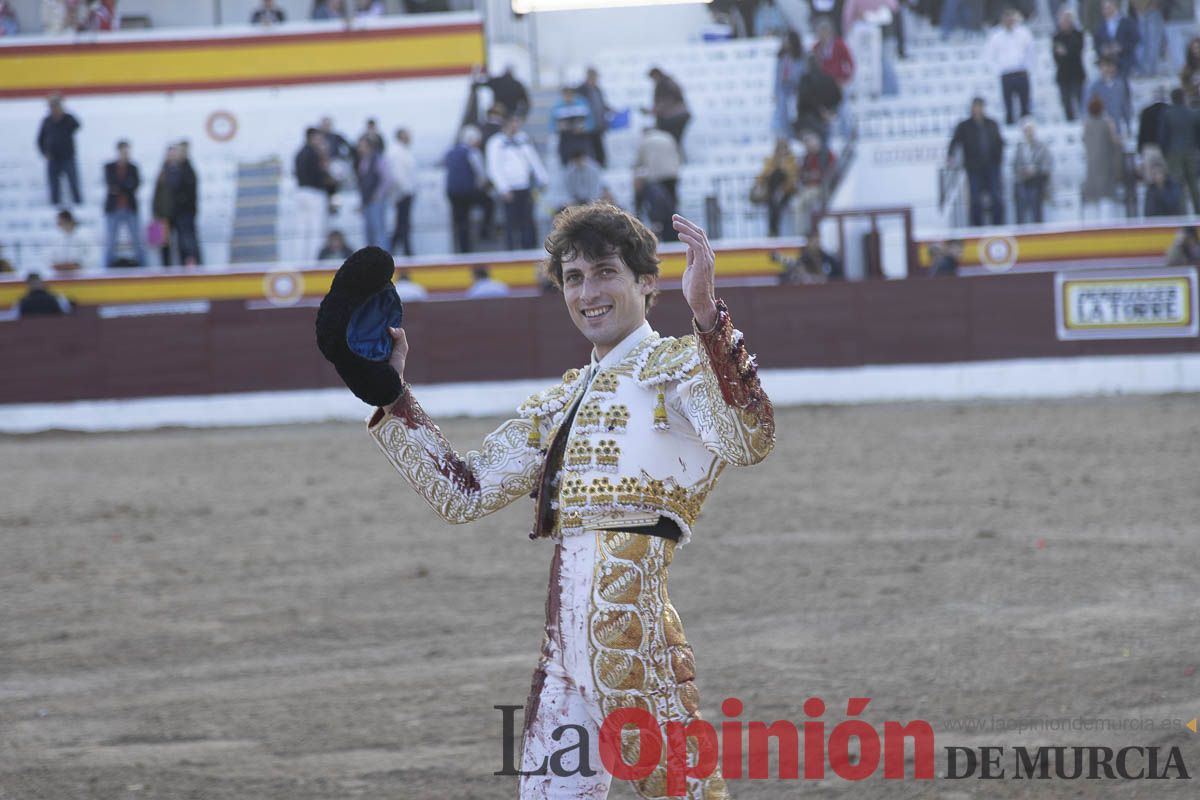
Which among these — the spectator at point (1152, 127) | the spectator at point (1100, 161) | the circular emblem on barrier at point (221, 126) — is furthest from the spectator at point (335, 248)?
the spectator at point (1152, 127)

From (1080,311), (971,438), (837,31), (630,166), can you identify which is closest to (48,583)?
(971,438)

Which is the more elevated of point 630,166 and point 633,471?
point 630,166

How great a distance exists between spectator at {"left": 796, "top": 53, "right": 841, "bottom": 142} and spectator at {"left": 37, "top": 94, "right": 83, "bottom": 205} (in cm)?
782

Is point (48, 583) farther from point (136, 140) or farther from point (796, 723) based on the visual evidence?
point (136, 140)

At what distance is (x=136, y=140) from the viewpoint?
1955 centimetres

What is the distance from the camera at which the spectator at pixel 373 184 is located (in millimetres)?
15359

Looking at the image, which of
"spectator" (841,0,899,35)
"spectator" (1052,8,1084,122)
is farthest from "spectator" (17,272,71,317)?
"spectator" (1052,8,1084,122)

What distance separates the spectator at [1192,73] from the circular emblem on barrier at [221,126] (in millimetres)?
11255

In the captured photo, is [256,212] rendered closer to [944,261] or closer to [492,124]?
[492,124]

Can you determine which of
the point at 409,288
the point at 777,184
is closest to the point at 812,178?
the point at 777,184

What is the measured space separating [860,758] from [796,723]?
36cm

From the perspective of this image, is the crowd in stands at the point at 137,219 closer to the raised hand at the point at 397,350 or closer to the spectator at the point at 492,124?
the spectator at the point at 492,124

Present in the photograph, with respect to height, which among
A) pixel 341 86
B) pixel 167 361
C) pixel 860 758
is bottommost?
pixel 860 758

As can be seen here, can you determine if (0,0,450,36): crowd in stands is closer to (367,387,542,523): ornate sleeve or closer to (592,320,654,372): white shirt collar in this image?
(367,387,542,523): ornate sleeve
